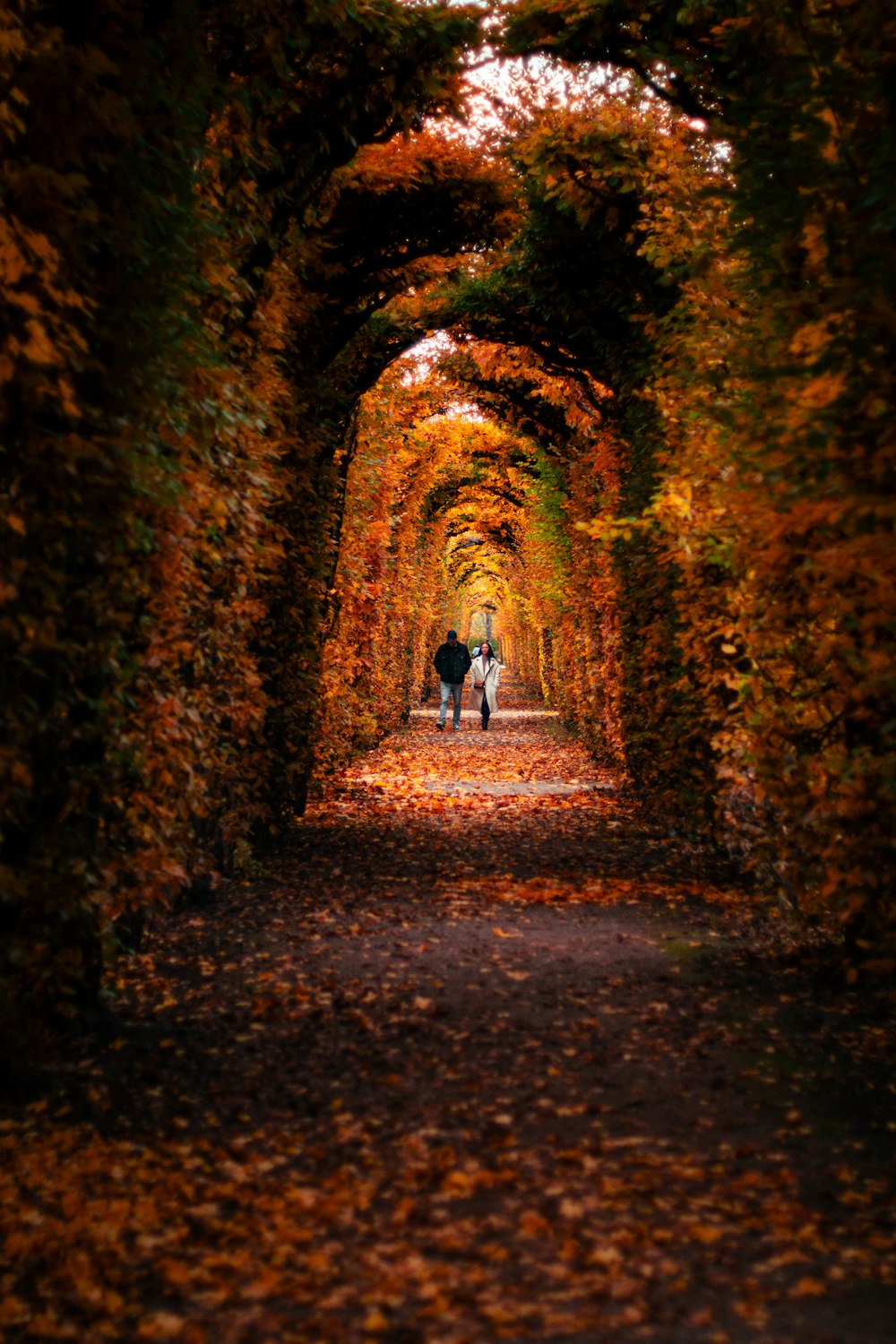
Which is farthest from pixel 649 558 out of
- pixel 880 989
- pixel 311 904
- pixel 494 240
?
pixel 880 989

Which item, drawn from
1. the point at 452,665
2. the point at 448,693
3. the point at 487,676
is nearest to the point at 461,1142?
the point at 452,665

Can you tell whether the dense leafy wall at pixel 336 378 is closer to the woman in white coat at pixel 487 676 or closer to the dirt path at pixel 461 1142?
the dirt path at pixel 461 1142

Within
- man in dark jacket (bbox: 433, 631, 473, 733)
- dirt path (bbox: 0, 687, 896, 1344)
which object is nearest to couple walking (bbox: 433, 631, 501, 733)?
man in dark jacket (bbox: 433, 631, 473, 733)

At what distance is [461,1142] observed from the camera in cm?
399

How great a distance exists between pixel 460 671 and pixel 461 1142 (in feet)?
65.5

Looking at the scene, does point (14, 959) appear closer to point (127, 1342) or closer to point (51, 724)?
point (51, 724)

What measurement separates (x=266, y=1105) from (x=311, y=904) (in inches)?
141

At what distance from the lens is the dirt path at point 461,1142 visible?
9.55 ft

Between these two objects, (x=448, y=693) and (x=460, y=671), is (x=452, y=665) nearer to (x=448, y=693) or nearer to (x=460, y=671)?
(x=460, y=671)

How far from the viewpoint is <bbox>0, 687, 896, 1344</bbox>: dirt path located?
2910 millimetres

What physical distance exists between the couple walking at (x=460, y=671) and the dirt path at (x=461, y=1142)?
51.7 feet

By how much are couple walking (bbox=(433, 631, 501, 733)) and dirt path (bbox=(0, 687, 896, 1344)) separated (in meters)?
15.7

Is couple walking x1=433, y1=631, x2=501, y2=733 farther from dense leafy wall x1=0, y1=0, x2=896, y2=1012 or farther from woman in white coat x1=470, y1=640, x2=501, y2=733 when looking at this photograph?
dense leafy wall x1=0, y1=0, x2=896, y2=1012

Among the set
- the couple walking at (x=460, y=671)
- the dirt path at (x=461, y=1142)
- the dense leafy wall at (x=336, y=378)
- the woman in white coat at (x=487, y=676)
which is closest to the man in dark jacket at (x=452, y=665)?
the couple walking at (x=460, y=671)
